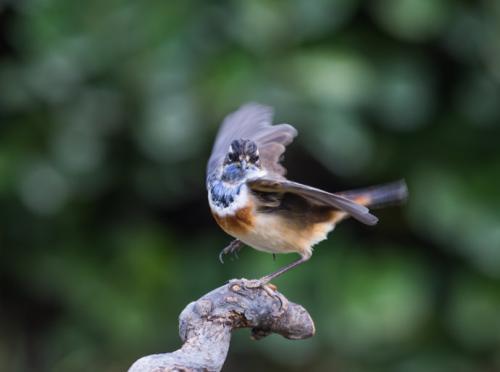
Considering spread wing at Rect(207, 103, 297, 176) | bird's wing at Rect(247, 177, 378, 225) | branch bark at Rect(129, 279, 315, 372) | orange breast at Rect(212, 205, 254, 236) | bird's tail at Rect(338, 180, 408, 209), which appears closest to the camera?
branch bark at Rect(129, 279, 315, 372)

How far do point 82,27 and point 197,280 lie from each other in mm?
1272

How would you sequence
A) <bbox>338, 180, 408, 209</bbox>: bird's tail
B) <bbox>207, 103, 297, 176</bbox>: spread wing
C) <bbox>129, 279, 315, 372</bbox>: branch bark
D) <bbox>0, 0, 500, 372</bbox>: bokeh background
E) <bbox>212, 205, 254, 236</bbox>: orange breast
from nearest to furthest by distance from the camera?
<bbox>129, 279, 315, 372</bbox>: branch bark → <bbox>212, 205, 254, 236</bbox>: orange breast → <bbox>338, 180, 408, 209</bbox>: bird's tail → <bbox>207, 103, 297, 176</bbox>: spread wing → <bbox>0, 0, 500, 372</bbox>: bokeh background

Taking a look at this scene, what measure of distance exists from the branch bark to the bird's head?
0.49 metres

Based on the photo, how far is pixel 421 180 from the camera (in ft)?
13.8

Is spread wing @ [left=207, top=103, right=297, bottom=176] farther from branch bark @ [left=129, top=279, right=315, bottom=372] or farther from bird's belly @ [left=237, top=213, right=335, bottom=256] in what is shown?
branch bark @ [left=129, top=279, right=315, bottom=372]

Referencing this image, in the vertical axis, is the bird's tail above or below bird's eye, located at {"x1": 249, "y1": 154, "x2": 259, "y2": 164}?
above

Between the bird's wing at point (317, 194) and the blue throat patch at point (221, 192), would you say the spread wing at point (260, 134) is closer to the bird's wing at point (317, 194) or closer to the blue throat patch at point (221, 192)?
the blue throat patch at point (221, 192)

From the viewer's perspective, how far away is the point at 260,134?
3.18 metres

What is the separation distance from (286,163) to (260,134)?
1316mm

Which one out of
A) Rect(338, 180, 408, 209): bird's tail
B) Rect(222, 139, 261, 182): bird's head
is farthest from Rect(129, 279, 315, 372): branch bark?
Rect(338, 180, 408, 209): bird's tail

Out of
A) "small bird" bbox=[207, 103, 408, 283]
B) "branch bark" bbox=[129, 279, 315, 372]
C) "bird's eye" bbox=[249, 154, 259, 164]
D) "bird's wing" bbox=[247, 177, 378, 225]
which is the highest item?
"bird's eye" bbox=[249, 154, 259, 164]

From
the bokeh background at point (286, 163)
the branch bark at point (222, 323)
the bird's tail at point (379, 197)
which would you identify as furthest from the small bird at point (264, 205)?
the bokeh background at point (286, 163)

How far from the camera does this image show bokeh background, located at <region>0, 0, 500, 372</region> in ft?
13.1

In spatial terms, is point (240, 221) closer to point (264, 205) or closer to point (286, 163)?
point (264, 205)
